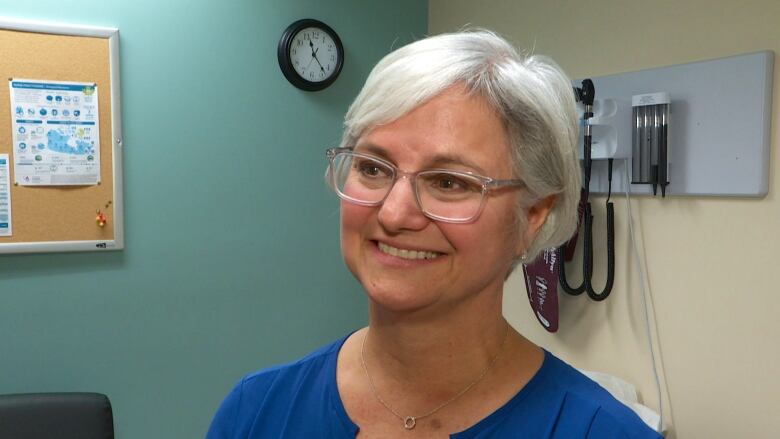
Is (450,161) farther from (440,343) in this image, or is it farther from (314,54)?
(314,54)

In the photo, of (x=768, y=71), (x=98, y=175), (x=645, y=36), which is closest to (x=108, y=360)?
(x=98, y=175)

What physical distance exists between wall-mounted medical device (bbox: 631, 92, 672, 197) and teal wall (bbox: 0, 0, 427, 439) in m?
1.25

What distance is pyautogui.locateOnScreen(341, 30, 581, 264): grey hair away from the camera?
0.94 metres

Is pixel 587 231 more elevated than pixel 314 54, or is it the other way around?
pixel 314 54

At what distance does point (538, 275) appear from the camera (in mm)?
2355

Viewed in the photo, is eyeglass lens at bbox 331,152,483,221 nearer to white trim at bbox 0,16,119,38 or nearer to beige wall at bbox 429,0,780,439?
beige wall at bbox 429,0,780,439

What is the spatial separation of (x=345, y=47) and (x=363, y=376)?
2001mm

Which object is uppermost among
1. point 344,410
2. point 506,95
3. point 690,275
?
point 506,95

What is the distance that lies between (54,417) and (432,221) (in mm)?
1634

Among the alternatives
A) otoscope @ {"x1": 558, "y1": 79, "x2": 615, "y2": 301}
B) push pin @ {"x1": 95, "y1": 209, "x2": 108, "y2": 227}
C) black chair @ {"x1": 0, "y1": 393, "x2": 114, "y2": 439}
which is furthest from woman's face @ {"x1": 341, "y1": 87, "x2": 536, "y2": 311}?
push pin @ {"x1": 95, "y1": 209, "x2": 108, "y2": 227}

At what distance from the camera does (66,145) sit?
2328 millimetres

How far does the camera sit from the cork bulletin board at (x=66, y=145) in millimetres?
2238

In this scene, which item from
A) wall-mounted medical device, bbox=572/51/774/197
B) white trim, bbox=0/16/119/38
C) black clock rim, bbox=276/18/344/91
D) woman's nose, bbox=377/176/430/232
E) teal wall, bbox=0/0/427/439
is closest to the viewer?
woman's nose, bbox=377/176/430/232

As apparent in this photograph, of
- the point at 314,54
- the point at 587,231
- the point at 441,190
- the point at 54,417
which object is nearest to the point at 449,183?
the point at 441,190
